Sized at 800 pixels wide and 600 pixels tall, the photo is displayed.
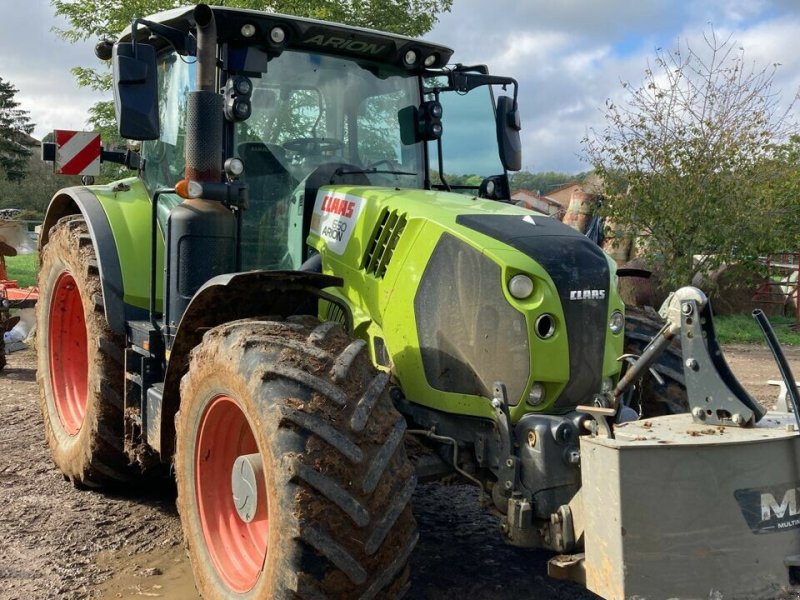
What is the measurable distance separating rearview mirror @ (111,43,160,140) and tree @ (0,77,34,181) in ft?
147

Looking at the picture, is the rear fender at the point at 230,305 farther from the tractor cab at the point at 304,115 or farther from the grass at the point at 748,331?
the grass at the point at 748,331

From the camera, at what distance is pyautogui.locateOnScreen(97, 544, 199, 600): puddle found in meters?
3.99

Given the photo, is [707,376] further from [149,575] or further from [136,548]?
[136,548]

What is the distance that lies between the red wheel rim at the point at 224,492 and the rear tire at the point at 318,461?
0.07 meters

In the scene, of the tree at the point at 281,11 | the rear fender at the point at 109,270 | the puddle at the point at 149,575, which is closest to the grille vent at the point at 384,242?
the rear fender at the point at 109,270

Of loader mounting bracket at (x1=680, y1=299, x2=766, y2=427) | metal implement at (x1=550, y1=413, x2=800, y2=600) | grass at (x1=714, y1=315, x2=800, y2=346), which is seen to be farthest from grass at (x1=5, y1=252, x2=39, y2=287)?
metal implement at (x1=550, y1=413, x2=800, y2=600)

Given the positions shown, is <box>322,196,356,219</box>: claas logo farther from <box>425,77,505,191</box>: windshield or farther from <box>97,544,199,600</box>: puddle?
<box>97,544,199,600</box>: puddle

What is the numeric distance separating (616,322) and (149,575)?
99.0 inches

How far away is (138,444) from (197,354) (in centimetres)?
136

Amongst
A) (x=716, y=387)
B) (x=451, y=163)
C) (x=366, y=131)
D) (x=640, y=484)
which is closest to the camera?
(x=640, y=484)

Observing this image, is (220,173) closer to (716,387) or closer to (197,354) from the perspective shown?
(197,354)

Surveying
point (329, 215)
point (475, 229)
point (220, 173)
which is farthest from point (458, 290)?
point (220, 173)

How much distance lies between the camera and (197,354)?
368 cm

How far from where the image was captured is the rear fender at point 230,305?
3700 mm
